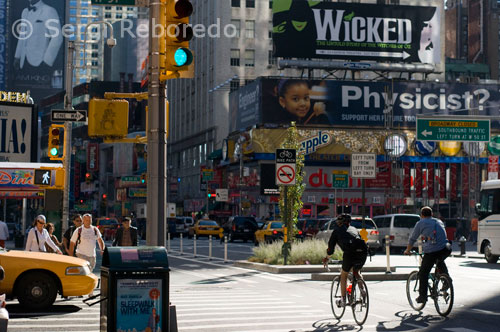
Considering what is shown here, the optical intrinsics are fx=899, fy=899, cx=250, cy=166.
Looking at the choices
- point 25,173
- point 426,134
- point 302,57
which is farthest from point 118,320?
point 302,57

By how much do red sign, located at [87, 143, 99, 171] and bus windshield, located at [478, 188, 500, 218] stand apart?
13847 cm

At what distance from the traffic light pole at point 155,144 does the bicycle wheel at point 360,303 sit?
4831 millimetres

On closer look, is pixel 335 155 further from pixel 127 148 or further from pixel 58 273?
pixel 127 148

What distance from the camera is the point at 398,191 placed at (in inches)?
3236

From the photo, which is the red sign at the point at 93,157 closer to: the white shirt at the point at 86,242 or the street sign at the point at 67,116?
the street sign at the point at 67,116

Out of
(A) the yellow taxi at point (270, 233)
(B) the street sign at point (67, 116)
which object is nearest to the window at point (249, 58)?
(A) the yellow taxi at point (270, 233)

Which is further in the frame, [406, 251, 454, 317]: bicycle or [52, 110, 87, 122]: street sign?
[52, 110, 87, 122]: street sign

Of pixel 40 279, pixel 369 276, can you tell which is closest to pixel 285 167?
pixel 369 276

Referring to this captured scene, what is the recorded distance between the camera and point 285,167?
28891 mm

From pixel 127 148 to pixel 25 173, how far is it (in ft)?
390

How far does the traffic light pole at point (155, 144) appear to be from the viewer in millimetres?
10844

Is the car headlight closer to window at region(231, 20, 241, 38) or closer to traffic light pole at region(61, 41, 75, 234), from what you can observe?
traffic light pole at region(61, 41, 75, 234)

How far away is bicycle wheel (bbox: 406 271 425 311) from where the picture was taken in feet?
53.9

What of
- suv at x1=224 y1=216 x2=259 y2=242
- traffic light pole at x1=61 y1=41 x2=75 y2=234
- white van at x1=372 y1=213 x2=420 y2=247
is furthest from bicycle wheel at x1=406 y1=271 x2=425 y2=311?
suv at x1=224 y1=216 x2=259 y2=242
